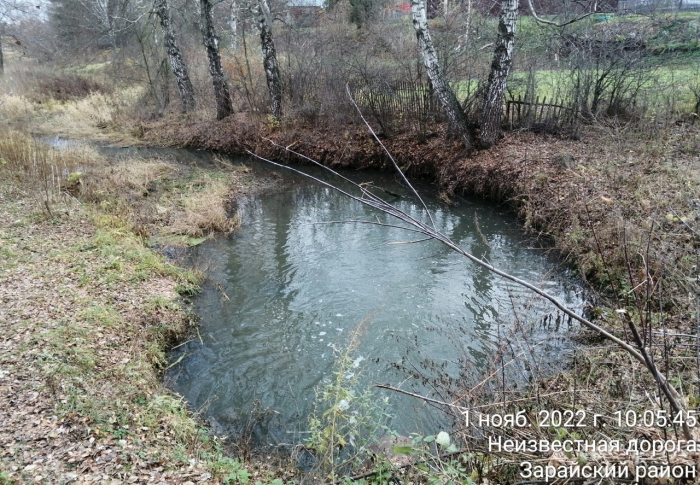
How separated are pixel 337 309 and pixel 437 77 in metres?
7.30

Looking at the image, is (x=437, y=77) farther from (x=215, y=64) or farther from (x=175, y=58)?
(x=175, y=58)

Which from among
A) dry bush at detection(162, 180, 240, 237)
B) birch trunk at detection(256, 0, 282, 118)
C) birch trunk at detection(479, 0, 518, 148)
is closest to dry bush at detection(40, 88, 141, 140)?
birch trunk at detection(256, 0, 282, 118)

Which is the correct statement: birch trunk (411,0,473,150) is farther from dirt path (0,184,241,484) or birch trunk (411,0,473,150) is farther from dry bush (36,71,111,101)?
dry bush (36,71,111,101)

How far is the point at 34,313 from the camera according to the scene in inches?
201

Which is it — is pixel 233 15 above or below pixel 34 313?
above

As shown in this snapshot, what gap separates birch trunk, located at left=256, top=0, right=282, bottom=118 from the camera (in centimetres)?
1385

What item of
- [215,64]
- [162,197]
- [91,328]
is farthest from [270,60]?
[91,328]

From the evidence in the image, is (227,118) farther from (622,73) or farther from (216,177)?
(622,73)

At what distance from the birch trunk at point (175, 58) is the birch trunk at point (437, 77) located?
10337 mm

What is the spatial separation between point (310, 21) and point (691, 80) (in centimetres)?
1761

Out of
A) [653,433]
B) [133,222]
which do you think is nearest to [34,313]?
[133,222]

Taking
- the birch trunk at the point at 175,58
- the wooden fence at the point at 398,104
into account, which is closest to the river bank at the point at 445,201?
the wooden fence at the point at 398,104

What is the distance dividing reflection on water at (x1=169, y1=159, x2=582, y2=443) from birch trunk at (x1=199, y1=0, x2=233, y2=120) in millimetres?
8402

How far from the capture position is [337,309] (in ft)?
21.7
